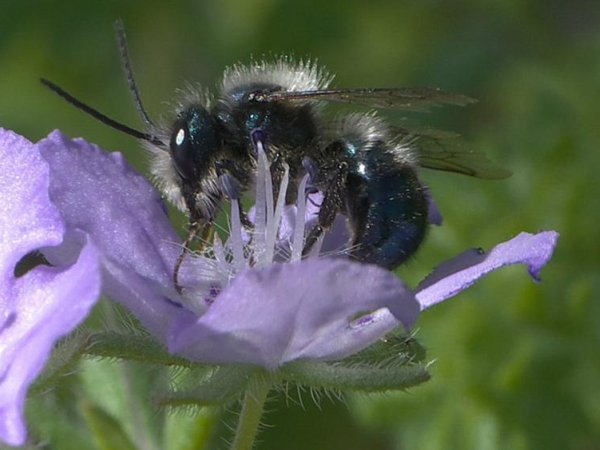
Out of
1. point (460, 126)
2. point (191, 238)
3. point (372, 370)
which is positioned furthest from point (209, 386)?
point (460, 126)

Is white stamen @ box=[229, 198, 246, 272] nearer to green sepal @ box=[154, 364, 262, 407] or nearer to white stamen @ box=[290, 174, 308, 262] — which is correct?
white stamen @ box=[290, 174, 308, 262]

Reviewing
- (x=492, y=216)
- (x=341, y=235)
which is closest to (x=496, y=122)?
(x=492, y=216)

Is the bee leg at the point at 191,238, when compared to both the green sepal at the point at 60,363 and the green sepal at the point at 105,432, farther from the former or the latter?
the green sepal at the point at 60,363

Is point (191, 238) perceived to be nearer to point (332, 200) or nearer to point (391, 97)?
point (332, 200)

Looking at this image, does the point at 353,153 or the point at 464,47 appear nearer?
the point at 353,153

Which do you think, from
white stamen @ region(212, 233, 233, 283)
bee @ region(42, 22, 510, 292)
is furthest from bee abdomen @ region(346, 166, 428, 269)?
white stamen @ region(212, 233, 233, 283)

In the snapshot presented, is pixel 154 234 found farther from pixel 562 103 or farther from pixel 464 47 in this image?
pixel 464 47
